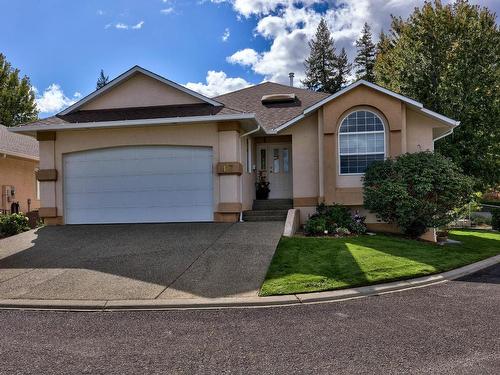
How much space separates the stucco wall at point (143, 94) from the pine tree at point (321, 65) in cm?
3971

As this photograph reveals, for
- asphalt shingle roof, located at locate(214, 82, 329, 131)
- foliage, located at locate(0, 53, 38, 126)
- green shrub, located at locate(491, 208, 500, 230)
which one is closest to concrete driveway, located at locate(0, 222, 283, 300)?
asphalt shingle roof, located at locate(214, 82, 329, 131)

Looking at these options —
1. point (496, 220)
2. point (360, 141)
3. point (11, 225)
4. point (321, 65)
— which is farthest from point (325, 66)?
point (11, 225)

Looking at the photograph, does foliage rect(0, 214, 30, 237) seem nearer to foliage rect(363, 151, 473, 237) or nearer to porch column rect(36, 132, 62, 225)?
porch column rect(36, 132, 62, 225)

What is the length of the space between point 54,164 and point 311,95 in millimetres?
11095

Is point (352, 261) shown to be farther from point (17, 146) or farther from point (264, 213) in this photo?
point (17, 146)

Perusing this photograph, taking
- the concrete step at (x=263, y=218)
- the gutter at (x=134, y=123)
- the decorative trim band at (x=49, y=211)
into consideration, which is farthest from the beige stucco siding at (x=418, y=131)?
the decorative trim band at (x=49, y=211)

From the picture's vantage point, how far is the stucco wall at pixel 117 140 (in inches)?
522

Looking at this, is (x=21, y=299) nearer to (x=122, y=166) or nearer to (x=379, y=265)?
(x=379, y=265)

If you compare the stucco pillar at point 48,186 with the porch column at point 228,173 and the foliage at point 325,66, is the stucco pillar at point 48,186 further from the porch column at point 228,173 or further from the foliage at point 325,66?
the foliage at point 325,66

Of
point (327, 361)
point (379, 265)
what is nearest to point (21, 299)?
point (327, 361)

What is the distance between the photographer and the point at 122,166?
1375 centimetres

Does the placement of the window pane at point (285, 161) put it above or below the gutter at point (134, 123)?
below

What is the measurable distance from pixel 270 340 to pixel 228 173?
8.42 meters

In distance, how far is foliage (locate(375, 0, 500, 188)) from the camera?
2209 cm
